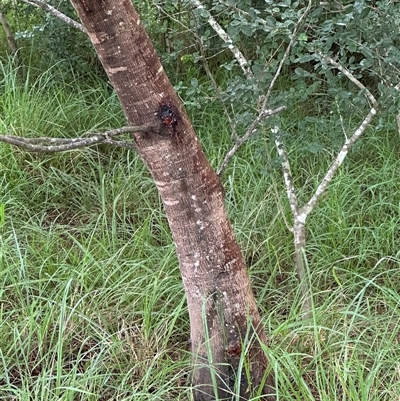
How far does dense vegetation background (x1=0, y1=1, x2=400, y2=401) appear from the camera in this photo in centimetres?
168

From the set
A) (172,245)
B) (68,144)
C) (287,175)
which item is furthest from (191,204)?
(172,245)

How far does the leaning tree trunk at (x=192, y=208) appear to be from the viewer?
1283 mm

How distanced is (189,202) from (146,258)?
820mm

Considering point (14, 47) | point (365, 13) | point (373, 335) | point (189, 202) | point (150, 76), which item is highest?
point (14, 47)

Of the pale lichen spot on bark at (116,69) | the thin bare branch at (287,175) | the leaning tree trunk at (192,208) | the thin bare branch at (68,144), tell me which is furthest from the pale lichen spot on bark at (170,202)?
the thin bare branch at (287,175)

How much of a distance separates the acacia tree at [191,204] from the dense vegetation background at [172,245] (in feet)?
0.36

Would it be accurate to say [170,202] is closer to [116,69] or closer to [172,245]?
[116,69]

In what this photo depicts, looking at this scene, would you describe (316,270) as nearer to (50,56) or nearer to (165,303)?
(165,303)

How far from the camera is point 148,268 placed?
6.82 feet

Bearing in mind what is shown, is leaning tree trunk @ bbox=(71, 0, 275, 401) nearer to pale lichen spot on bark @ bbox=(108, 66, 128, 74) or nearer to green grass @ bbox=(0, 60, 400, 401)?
pale lichen spot on bark @ bbox=(108, 66, 128, 74)

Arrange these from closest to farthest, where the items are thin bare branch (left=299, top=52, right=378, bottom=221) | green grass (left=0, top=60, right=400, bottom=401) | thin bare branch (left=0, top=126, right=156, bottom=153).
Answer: thin bare branch (left=0, top=126, right=156, bottom=153), green grass (left=0, top=60, right=400, bottom=401), thin bare branch (left=299, top=52, right=378, bottom=221)

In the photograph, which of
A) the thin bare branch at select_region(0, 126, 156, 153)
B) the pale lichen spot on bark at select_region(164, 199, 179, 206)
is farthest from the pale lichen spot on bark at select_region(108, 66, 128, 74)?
the pale lichen spot on bark at select_region(164, 199, 179, 206)

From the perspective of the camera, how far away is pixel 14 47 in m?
3.61

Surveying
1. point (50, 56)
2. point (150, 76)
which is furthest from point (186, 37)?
point (150, 76)
